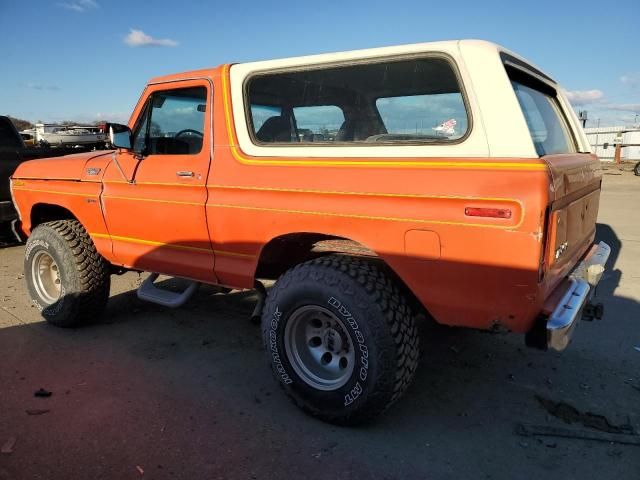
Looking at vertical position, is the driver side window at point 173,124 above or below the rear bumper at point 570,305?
above

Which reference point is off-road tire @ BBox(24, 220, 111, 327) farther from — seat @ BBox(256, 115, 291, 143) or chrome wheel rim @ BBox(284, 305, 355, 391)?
chrome wheel rim @ BBox(284, 305, 355, 391)

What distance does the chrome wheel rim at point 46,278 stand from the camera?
15.2ft

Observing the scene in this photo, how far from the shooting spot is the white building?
2980 cm

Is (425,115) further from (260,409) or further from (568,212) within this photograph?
(260,409)

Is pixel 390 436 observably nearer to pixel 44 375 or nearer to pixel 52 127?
→ pixel 44 375

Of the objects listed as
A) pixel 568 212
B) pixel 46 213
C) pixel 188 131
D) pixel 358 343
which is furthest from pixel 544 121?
pixel 46 213

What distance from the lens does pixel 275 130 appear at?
325cm

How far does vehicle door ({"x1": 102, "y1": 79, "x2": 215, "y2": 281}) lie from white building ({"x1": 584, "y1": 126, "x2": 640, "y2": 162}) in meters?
30.1

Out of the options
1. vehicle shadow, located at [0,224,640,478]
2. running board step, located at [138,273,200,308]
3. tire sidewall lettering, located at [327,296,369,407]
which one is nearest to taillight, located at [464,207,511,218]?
tire sidewall lettering, located at [327,296,369,407]

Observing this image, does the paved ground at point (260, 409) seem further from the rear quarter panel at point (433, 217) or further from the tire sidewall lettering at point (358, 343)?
the rear quarter panel at point (433, 217)

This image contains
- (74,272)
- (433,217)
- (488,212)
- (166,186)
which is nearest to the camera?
(488,212)

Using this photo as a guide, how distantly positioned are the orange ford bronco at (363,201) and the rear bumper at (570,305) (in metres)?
0.01

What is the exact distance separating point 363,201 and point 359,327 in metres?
0.65

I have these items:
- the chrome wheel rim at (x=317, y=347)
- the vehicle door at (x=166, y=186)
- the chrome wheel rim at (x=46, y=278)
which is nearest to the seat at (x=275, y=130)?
the vehicle door at (x=166, y=186)
